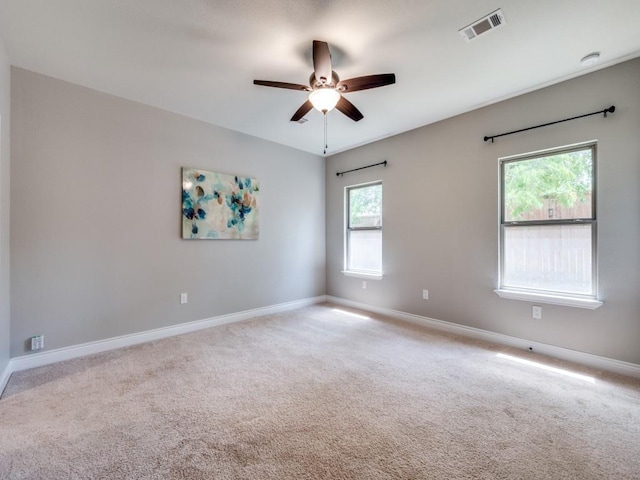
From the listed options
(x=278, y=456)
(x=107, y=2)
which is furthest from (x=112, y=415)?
(x=107, y=2)

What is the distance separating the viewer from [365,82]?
2.15m

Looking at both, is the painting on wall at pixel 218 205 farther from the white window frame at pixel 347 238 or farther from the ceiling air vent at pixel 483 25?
the ceiling air vent at pixel 483 25

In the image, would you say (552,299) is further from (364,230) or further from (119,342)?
(119,342)

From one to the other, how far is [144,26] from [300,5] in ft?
3.83

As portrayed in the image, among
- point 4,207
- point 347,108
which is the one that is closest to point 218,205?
point 4,207

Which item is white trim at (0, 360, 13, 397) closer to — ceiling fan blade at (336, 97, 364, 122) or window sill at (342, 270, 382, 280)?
ceiling fan blade at (336, 97, 364, 122)

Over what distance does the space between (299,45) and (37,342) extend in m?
3.51

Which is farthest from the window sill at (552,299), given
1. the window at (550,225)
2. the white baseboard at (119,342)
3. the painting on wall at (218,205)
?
the painting on wall at (218,205)

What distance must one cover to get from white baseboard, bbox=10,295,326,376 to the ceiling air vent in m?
3.92

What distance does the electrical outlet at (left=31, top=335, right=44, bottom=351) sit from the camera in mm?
2512

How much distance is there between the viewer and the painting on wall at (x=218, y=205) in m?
3.46

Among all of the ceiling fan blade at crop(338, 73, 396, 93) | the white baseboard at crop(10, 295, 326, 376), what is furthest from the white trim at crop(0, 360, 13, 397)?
the ceiling fan blade at crop(338, 73, 396, 93)

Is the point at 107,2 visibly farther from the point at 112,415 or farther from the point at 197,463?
the point at 197,463

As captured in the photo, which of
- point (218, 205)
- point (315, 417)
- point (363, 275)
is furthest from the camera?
point (363, 275)
